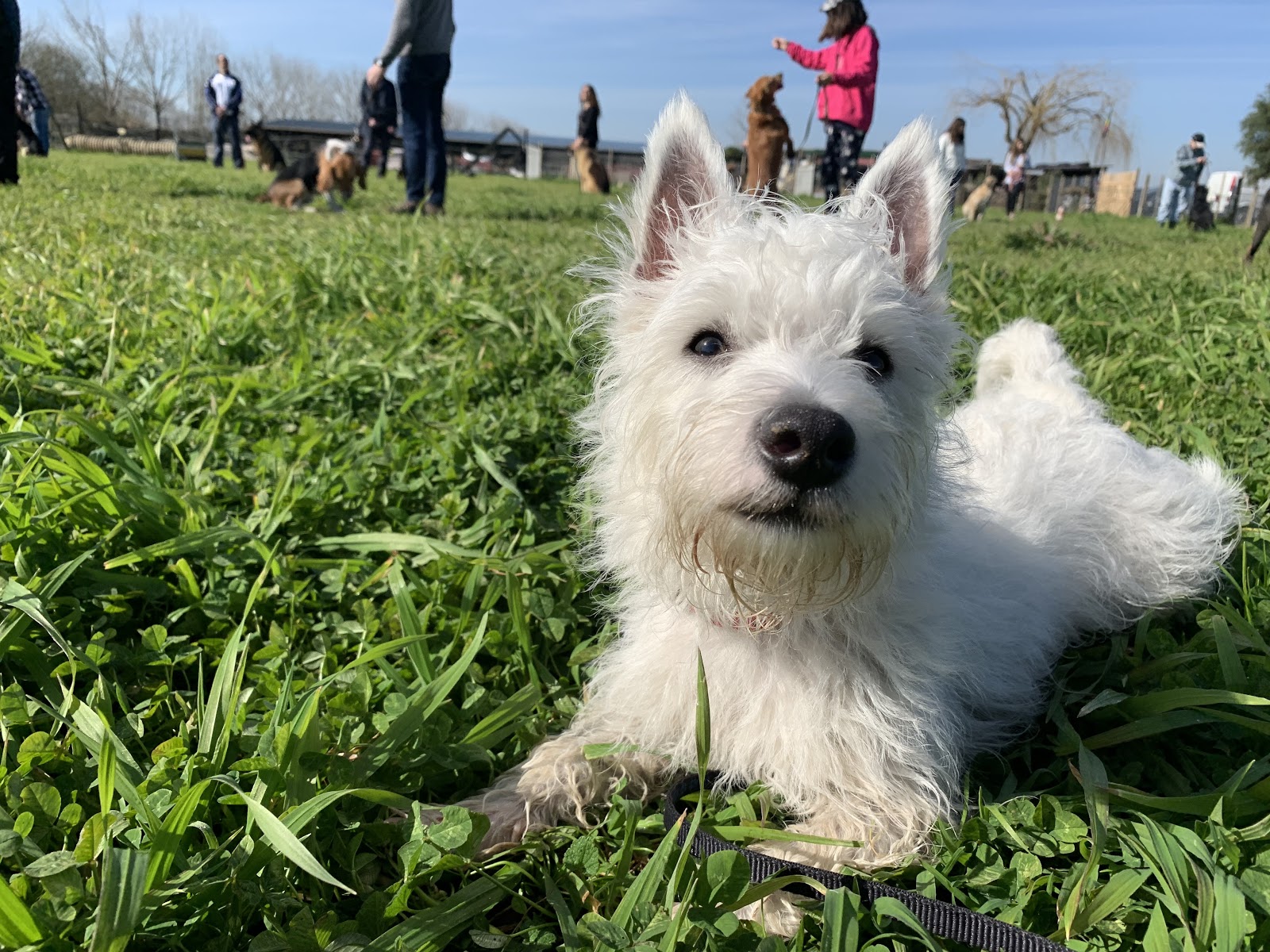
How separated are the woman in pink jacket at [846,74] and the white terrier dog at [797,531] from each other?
10.1 meters

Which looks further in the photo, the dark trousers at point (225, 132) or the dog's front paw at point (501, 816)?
the dark trousers at point (225, 132)

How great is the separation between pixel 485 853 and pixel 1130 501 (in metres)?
2.78

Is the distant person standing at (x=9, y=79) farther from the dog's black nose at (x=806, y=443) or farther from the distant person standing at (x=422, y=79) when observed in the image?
the dog's black nose at (x=806, y=443)

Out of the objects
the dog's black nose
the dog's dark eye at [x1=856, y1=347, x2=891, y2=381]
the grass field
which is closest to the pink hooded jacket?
the grass field

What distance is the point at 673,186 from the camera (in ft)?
8.98

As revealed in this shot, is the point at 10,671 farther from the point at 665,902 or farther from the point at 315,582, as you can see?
the point at 665,902

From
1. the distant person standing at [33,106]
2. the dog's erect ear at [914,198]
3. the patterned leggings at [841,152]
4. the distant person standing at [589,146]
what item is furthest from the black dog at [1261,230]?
the distant person standing at [33,106]

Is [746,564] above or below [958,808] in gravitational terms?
above

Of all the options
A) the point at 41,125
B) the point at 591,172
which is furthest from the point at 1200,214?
the point at 41,125

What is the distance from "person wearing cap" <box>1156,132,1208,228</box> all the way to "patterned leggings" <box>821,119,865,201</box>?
19904mm

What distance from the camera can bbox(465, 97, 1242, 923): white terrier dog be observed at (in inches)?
77.9

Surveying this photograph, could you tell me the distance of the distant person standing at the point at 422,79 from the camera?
11.0m

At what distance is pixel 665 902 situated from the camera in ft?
6.05

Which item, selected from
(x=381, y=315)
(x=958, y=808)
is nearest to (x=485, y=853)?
(x=958, y=808)
